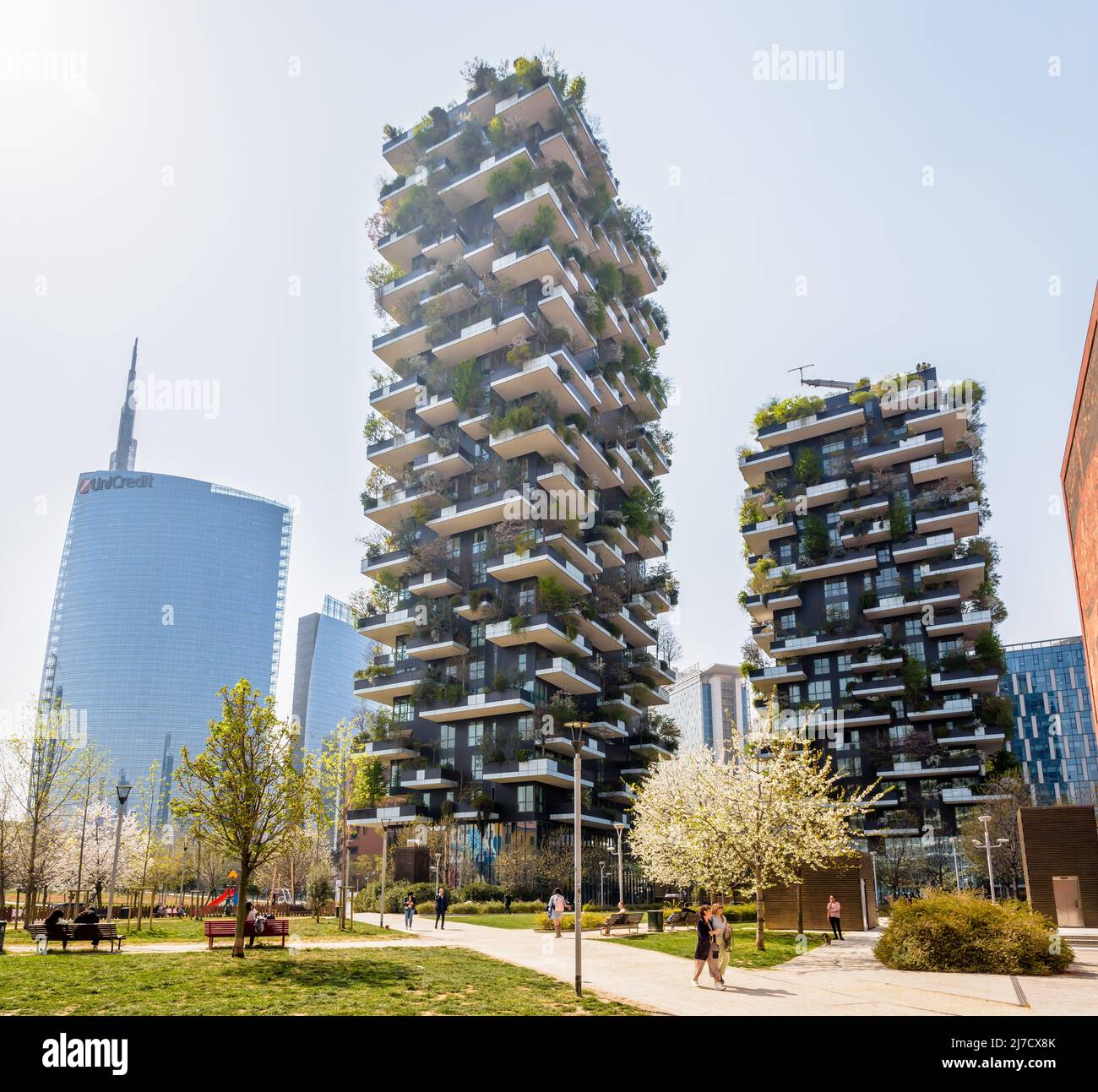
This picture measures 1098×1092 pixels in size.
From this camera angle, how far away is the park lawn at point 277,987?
1485 centimetres

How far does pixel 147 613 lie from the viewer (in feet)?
539

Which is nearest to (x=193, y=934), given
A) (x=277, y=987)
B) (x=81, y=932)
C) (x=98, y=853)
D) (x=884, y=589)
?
(x=81, y=932)

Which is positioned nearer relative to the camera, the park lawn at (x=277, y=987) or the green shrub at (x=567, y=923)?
the park lawn at (x=277, y=987)

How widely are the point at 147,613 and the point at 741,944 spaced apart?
154m

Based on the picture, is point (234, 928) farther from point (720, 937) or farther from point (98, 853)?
point (98, 853)

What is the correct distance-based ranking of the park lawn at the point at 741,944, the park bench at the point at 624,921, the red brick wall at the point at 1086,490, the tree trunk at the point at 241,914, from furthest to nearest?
the park bench at the point at 624,921, the park lawn at the point at 741,944, the tree trunk at the point at 241,914, the red brick wall at the point at 1086,490

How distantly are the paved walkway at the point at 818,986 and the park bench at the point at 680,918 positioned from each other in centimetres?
1400

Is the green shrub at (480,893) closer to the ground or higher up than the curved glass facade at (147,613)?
closer to the ground

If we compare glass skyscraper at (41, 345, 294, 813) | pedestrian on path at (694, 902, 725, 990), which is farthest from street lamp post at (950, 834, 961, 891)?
glass skyscraper at (41, 345, 294, 813)

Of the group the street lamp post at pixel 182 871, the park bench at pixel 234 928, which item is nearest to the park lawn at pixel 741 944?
the park bench at pixel 234 928

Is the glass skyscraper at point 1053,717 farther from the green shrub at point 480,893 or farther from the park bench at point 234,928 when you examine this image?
the park bench at point 234,928

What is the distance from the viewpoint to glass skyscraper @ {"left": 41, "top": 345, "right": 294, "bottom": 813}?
6486 inches

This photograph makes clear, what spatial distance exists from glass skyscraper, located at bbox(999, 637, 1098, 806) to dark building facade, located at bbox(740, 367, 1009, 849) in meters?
86.1

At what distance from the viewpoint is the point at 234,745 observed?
23.6 metres
